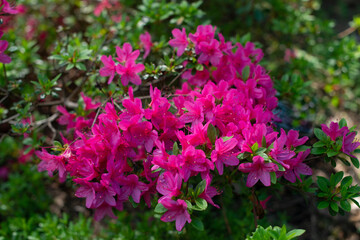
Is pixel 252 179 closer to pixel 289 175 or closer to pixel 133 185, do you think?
pixel 289 175

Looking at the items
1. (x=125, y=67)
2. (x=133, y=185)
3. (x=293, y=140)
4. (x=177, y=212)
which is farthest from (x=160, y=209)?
(x=125, y=67)

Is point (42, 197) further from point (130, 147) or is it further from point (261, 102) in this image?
point (261, 102)

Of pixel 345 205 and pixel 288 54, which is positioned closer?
pixel 345 205

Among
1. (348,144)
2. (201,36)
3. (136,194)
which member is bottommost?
(136,194)

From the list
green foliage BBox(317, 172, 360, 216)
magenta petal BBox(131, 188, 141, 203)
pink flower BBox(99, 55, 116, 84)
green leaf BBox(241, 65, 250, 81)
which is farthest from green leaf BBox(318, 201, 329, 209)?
pink flower BBox(99, 55, 116, 84)

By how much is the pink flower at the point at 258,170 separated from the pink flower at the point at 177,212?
256 mm

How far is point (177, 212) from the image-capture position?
113 cm

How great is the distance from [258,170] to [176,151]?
1.01 feet

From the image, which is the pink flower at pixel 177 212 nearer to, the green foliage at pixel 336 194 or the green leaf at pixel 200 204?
the green leaf at pixel 200 204

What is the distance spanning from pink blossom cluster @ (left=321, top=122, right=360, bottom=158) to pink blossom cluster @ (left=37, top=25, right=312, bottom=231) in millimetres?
153

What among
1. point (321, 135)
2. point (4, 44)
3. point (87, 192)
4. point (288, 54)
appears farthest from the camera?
point (288, 54)

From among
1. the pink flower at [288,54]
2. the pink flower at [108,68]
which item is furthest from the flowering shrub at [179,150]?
the pink flower at [288,54]

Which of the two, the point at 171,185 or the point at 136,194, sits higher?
the point at 171,185

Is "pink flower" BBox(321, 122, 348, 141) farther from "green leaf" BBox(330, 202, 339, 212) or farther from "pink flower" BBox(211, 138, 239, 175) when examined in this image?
"pink flower" BBox(211, 138, 239, 175)
